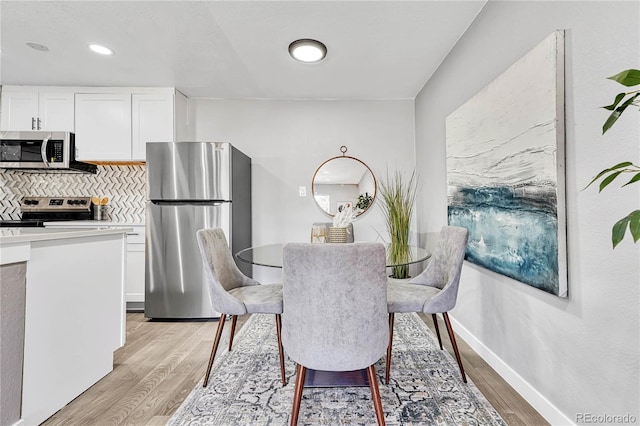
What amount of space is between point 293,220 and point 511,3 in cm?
270

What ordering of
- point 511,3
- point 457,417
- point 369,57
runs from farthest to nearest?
point 369,57, point 511,3, point 457,417

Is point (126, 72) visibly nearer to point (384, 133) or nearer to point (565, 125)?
point (384, 133)

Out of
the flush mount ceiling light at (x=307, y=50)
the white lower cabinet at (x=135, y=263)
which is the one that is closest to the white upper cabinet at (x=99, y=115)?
the white lower cabinet at (x=135, y=263)

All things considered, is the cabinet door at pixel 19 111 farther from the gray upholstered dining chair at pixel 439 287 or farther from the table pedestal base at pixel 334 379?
the gray upholstered dining chair at pixel 439 287

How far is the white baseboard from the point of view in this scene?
1.44 metres

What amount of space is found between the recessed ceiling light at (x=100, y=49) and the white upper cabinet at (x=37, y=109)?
101 cm

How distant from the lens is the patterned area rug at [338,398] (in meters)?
1.50

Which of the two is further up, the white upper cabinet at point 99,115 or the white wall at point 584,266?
the white upper cabinet at point 99,115

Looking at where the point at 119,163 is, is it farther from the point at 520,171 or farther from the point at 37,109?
the point at 520,171

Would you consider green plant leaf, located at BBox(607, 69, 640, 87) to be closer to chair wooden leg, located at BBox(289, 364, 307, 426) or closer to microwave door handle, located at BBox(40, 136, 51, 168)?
chair wooden leg, located at BBox(289, 364, 307, 426)

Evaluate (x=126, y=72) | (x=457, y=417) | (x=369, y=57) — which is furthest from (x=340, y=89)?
(x=457, y=417)

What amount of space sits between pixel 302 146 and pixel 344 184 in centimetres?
68

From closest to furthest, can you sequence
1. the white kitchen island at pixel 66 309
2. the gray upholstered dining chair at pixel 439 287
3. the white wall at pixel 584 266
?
the white wall at pixel 584 266 < the white kitchen island at pixel 66 309 < the gray upholstered dining chair at pixel 439 287

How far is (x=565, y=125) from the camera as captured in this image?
1.37 metres
